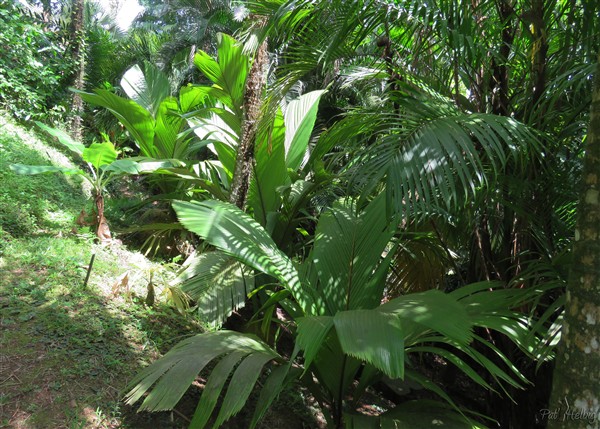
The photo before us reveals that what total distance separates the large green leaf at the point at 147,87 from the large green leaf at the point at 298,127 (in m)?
1.99

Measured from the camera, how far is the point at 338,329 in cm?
179

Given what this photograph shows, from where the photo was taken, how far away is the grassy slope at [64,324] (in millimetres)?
2355

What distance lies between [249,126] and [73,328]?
1.99 m

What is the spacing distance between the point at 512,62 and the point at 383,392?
261cm

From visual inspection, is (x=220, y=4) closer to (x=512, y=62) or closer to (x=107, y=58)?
(x=107, y=58)

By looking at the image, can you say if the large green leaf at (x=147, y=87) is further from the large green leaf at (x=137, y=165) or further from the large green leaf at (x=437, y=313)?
the large green leaf at (x=437, y=313)

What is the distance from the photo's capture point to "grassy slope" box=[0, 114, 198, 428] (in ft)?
7.73

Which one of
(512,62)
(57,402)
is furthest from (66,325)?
(512,62)

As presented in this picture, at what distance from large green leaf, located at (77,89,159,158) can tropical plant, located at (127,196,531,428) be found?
285 cm

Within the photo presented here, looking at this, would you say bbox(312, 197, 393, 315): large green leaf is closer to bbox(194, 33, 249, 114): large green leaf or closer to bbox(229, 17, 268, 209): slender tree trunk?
bbox(229, 17, 268, 209): slender tree trunk

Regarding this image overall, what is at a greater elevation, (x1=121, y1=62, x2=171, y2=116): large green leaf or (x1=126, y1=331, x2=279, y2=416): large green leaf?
(x1=121, y1=62, x2=171, y2=116): large green leaf

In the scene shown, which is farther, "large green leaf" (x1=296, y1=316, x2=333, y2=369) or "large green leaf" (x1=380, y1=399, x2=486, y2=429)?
"large green leaf" (x1=380, y1=399, x2=486, y2=429)

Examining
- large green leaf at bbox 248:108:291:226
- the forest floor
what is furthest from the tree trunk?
large green leaf at bbox 248:108:291:226

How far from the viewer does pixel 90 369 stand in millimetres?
2600
